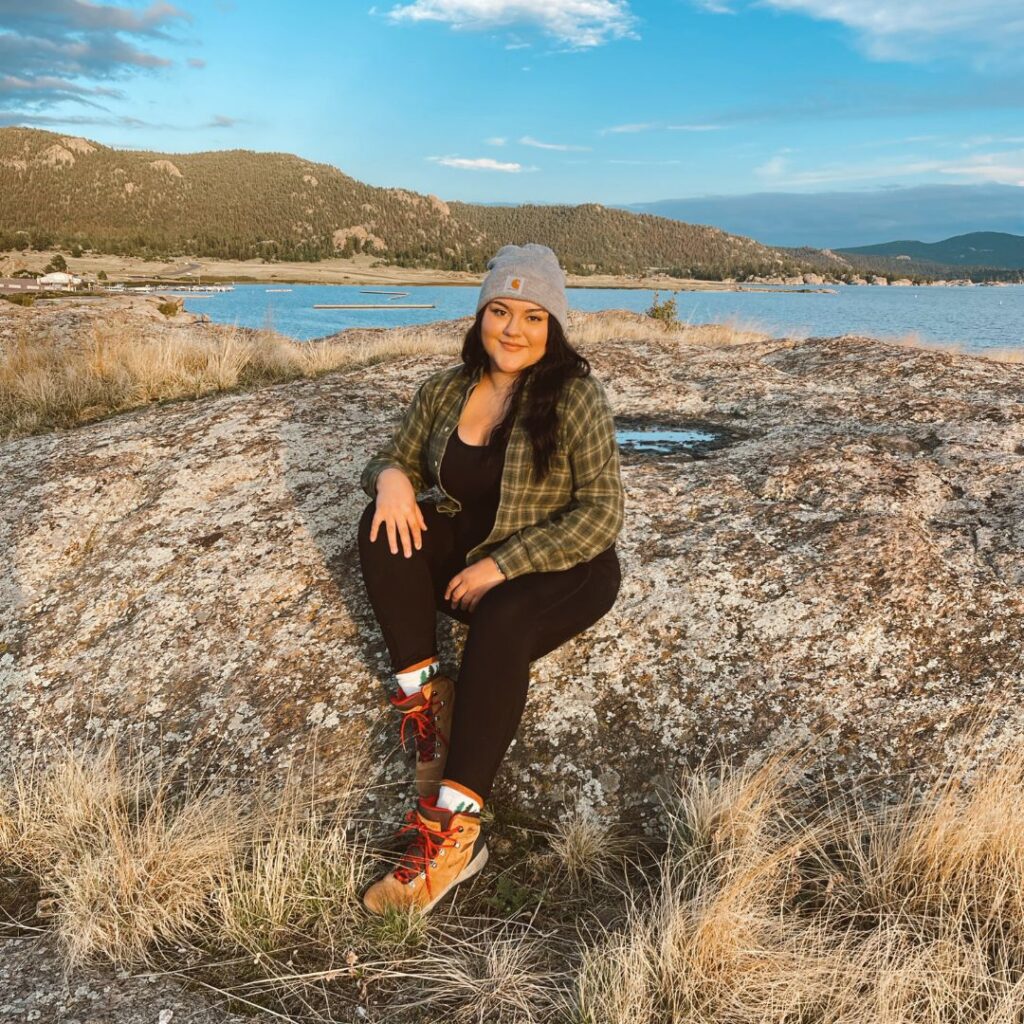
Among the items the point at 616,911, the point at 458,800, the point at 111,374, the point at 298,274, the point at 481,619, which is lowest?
the point at 616,911

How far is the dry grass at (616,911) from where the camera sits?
2.02 m

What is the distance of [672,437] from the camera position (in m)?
5.59

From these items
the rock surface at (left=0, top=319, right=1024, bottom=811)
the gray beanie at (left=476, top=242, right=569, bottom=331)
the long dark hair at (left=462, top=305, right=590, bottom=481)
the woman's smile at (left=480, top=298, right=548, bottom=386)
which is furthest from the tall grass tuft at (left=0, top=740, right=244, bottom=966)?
the gray beanie at (left=476, top=242, right=569, bottom=331)

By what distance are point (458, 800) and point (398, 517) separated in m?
1.13

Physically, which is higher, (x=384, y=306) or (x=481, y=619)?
(x=384, y=306)

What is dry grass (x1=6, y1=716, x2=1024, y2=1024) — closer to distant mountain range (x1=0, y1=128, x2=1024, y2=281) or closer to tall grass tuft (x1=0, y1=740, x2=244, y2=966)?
tall grass tuft (x1=0, y1=740, x2=244, y2=966)

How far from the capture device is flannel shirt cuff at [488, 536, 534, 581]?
2967 mm

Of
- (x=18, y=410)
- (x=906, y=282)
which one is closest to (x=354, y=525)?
(x=18, y=410)

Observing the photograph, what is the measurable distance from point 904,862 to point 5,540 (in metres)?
4.71

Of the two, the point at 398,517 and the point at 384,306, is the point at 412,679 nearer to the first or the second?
the point at 398,517

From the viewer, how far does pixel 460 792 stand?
2.65 meters

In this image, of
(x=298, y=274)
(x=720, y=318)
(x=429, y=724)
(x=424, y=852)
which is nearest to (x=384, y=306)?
(x=720, y=318)

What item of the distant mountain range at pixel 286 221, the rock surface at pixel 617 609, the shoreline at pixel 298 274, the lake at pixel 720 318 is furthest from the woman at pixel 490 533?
the distant mountain range at pixel 286 221

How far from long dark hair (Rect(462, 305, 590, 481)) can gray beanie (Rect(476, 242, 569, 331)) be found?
0.24 feet
